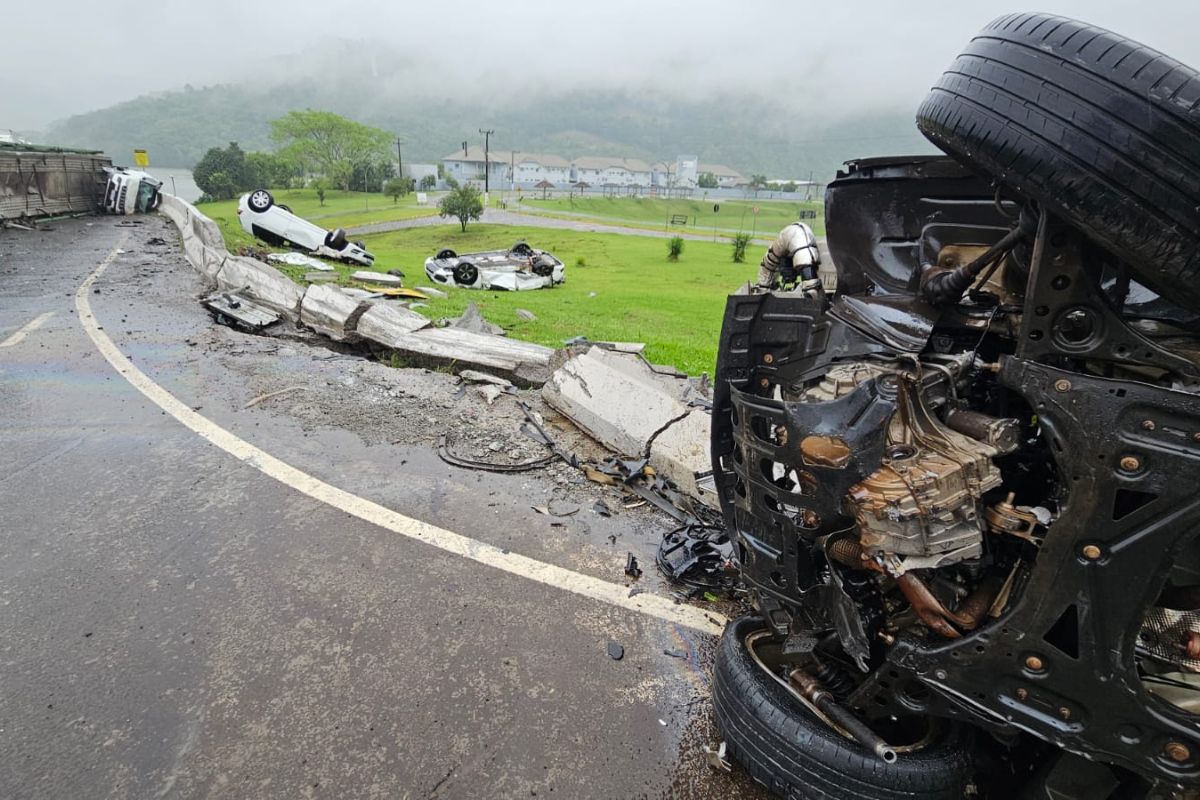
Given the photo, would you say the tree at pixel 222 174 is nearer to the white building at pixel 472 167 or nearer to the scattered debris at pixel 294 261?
the scattered debris at pixel 294 261

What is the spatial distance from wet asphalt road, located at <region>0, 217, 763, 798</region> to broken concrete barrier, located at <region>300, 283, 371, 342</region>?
3.10 meters

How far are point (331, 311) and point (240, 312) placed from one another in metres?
1.47

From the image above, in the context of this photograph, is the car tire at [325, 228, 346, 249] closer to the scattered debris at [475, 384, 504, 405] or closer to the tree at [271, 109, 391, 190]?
the scattered debris at [475, 384, 504, 405]

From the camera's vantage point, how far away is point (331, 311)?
7891mm

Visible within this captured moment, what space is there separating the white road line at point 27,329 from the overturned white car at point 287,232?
12.6m

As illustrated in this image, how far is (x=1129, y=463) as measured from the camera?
1.46m

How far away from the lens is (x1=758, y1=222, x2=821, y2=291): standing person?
10.6ft

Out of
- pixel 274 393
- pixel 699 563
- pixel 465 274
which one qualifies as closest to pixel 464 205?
pixel 465 274

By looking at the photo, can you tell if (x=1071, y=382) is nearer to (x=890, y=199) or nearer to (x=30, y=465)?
(x=890, y=199)

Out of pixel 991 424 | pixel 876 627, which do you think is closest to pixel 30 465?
pixel 876 627

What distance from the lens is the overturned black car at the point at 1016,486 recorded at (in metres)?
1.47

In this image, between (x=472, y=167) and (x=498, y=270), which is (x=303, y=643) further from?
(x=472, y=167)

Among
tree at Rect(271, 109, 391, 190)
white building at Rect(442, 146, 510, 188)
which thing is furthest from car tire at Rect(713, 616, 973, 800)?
white building at Rect(442, 146, 510, 188)

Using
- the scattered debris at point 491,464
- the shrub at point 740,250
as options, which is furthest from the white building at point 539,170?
the scattered debris at point 491,464
